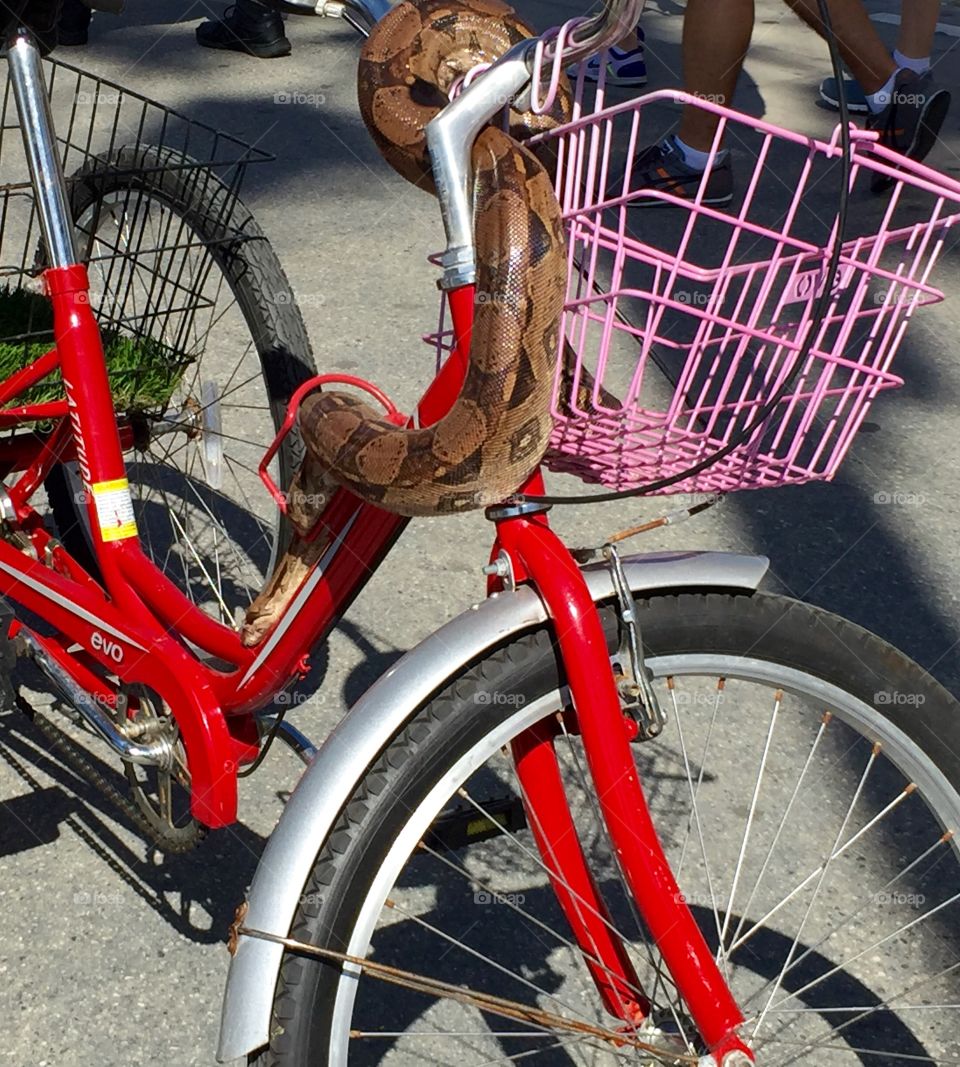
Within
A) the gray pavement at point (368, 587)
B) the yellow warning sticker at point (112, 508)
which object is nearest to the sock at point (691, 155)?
the gray pavement at point (368, 587)

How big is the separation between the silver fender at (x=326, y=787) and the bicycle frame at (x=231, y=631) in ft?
0.28

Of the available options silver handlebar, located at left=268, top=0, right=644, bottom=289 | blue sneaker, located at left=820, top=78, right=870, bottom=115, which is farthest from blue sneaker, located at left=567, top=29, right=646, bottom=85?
silver handlebar, located at left=268, top=0, right=644, bottom=289

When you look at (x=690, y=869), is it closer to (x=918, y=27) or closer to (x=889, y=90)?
(x=889, y=90)

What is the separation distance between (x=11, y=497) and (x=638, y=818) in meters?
1.34

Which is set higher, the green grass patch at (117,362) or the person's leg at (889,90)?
the green grass patch at (117,362)

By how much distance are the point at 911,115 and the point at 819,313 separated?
440cm

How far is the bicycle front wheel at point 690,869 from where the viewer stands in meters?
1.54

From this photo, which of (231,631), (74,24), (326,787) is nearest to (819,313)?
(326,787)

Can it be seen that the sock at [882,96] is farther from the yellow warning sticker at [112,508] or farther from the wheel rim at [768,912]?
the yellow warning sticker at [112,508]

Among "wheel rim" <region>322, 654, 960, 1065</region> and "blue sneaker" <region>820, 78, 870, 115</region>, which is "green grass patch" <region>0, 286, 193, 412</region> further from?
"blue sneaker" <region>820, 78, 870, 115</region>

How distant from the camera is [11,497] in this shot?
7.98ft

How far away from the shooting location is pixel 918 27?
568 centimetres

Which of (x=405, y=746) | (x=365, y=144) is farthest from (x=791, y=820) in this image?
(x=365, y=144)

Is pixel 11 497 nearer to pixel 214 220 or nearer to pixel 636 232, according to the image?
pixel 214 220
